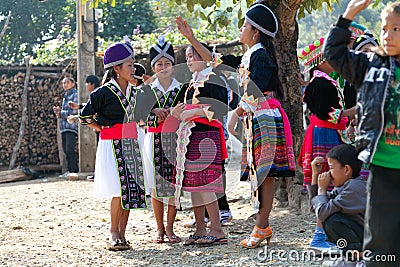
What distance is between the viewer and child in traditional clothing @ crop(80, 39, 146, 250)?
19.3ft

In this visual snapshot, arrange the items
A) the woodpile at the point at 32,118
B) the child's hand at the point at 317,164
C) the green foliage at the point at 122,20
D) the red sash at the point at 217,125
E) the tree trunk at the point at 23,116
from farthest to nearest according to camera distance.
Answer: the green foliage at the point at 122,20 → the woodpile at the point at 32,118 → the tree trunk at the point at 23,116 → the red sash at the point at 217,125 → the child's hand at the point at 317,164

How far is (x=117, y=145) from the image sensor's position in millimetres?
5910

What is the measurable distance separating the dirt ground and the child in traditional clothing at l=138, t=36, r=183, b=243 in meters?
0.37

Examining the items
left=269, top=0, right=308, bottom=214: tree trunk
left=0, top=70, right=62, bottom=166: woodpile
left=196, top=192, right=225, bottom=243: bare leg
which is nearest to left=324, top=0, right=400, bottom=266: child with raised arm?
left=196, top=192, right=225, bottom=243: bare leg

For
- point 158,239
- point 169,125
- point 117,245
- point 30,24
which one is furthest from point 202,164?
point 30,24

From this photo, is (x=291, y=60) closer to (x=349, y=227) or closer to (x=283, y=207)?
(x=283, y=207)

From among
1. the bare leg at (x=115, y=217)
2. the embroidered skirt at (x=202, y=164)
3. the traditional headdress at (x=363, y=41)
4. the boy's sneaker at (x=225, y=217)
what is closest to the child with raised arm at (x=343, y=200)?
the traditional headdress at (x=363, y=41)

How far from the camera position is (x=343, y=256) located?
15.0 feet

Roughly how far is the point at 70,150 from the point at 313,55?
24.5 feet

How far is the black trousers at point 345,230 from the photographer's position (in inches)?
177

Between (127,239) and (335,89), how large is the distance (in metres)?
2.38

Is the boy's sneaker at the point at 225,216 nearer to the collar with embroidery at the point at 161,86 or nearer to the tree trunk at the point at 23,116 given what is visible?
the collar with embroidery at the point at 161,86

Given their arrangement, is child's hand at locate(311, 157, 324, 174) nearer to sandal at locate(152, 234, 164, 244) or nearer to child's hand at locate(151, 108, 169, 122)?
child's hand at locate(151, 108, 169, 122)

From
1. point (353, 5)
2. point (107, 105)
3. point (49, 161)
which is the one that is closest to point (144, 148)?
point (107, 105)
